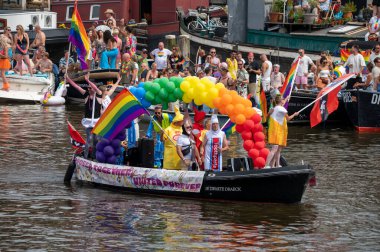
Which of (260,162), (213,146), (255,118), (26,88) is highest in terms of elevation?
(255,118)

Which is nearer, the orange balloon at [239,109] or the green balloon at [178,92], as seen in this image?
the orange balloon at [239,109]

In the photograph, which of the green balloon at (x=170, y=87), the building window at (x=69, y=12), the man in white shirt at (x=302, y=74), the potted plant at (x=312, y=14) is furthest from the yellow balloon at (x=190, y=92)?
the building window at (x=69, y=12)

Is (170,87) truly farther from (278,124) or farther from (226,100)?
(278,124)

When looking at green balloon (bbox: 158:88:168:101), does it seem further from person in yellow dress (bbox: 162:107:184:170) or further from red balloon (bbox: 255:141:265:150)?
red balloon (bbox: 255:141:265:150)

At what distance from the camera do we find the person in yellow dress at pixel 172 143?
20531mm

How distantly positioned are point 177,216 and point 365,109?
1245 cm

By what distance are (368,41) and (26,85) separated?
10570 mm

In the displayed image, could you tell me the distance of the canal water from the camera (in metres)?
17.2

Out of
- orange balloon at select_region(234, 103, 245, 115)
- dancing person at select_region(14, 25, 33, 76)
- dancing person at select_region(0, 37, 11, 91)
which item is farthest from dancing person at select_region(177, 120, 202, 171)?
dancing person at select_region(14, 25, 33, 76)

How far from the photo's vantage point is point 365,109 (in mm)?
30359

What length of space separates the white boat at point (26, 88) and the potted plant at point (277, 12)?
333 inches

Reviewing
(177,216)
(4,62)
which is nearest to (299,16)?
(4,62)

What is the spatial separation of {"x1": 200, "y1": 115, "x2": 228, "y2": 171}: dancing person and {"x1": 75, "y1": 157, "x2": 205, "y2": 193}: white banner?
1.30ft

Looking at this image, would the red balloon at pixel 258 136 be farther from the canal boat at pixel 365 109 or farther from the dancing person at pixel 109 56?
the dancing person at pixel 109 56
